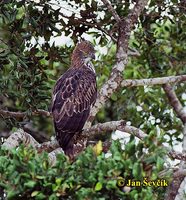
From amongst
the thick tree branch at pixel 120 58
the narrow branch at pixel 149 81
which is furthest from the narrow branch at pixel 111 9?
the narrow branch at pixel 149 81

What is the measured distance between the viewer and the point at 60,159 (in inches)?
193

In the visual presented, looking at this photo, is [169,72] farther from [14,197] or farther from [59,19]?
[14,197]

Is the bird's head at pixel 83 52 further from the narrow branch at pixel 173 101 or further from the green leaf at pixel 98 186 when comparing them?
the green leaf at pixel 98 186

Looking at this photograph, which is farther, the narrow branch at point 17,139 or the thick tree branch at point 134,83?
the thick tree branch at point 134,83

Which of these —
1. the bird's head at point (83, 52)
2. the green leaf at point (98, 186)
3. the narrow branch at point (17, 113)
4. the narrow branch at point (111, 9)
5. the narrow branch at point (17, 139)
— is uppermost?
the narrow branch at point (111, 9)

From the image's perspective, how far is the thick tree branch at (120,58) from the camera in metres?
7.54

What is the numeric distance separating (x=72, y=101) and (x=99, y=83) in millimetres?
2126

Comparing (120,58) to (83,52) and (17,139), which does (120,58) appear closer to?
(83,52)

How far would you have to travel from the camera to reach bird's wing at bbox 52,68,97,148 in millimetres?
7410

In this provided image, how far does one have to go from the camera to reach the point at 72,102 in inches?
301

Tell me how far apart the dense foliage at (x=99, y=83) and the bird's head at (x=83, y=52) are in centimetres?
9

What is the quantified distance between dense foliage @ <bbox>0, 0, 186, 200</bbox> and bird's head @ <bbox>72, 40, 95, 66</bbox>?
0.09m

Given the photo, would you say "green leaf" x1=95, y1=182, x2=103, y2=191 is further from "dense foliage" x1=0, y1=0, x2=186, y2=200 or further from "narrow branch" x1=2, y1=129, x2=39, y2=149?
"narrow branch" x1=2, y1=129, x2=39, y2=149

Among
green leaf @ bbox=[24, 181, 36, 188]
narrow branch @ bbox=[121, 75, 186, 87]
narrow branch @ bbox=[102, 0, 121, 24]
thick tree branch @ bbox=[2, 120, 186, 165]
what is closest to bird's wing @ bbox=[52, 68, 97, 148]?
thick tree branch @ bbox=[2, 120, 186, 165]
